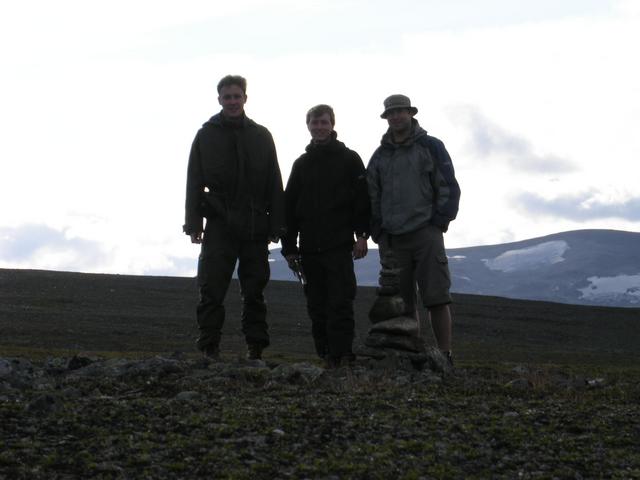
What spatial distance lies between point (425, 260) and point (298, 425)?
3.12 m

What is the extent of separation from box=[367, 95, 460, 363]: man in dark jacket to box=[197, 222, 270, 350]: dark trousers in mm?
948

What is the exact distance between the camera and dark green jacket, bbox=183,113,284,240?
8781mm

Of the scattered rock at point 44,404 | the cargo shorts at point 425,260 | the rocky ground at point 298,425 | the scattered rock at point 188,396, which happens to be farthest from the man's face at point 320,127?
the scattered rock at point 44,404

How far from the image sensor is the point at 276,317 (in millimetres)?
22688

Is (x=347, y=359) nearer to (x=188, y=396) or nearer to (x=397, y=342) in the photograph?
(x=397, y=342)

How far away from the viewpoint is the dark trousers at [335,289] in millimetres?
8719

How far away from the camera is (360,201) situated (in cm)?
880

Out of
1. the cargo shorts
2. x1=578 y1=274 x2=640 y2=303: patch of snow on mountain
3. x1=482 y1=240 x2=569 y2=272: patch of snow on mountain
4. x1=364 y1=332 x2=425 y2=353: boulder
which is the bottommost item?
x1=364 y1=332 x2=425 y2=353: boulder

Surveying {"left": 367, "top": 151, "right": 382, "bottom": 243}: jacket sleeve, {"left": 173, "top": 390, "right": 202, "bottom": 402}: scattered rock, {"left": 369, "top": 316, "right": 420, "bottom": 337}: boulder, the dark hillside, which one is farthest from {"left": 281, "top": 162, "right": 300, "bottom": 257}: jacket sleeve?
the dark hillside

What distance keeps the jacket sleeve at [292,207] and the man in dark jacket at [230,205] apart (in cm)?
8

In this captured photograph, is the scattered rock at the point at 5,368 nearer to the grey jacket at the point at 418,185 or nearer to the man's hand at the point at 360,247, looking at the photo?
the man's hand at the point at 360,247

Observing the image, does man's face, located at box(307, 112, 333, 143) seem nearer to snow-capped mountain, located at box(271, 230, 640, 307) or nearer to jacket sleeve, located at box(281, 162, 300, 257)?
jacket sleeve, located at box(281, 162, 300, 257)

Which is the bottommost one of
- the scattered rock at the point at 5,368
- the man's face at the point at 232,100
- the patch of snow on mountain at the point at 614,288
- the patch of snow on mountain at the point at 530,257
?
the scattered rock at the point at 5,368

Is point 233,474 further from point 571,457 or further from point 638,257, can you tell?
point 638,257
